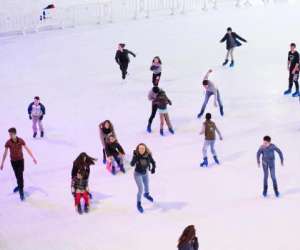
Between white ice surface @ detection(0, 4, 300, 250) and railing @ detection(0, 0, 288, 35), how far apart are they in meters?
0.76

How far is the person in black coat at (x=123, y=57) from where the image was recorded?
2242 centimetres

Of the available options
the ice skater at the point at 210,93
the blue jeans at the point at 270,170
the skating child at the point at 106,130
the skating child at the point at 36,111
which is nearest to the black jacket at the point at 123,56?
the ice skater at the point at 210,93

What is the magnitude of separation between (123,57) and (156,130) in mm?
4471

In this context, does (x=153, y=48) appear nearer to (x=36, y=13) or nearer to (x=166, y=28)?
(x=166, y=28)

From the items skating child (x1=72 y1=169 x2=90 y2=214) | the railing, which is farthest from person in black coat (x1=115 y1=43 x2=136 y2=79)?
skating child (x1=72 y1=169 x2=90 y2=214)

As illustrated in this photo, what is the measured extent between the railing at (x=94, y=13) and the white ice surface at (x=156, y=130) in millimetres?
758

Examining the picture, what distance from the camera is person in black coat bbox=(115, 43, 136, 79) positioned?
2242 cm

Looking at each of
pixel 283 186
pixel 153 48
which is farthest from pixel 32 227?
pixel 153 48

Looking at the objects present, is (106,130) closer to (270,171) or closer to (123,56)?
(270,171)

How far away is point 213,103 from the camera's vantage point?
67.5ft

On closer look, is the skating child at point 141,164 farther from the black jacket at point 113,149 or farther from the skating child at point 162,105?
the skating child at point 162,105

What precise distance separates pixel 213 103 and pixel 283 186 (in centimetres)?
563

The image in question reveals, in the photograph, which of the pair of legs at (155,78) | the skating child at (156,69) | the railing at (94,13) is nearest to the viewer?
the skating child at (156,69)

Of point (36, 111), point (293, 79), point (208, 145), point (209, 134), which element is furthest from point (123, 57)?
point (209, 134)
